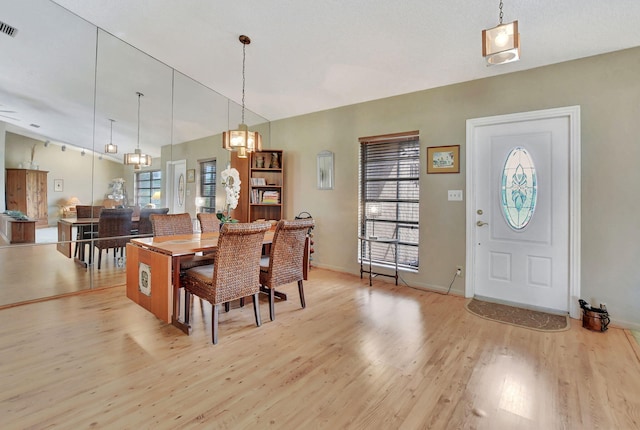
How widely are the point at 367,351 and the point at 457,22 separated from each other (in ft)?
9.28

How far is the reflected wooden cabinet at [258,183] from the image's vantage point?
16.5ft

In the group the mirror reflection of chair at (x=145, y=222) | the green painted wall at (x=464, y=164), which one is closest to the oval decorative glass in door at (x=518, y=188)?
the green painted wall at (x=464, y=164)

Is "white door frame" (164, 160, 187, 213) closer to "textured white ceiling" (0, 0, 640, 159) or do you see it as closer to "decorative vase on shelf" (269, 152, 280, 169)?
"textured white ceiling" (0, 0, 640, 159)

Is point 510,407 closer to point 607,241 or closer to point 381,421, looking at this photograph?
point 381,421

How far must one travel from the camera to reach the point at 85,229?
352 cm

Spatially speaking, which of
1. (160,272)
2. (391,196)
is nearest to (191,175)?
(160,272)

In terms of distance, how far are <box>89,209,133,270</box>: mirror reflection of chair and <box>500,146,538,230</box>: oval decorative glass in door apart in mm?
4629

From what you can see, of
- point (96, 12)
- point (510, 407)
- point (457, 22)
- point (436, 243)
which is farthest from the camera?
point (436, 243)

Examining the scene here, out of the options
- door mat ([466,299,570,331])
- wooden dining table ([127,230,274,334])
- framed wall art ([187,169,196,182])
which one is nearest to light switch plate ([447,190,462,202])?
door mat ([466,299,570,331])

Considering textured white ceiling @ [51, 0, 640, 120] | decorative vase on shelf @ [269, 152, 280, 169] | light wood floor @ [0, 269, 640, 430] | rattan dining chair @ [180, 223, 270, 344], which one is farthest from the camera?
decorative vase on shelf @ [269, 152, 280, 169]

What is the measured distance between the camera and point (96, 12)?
3.06 meters

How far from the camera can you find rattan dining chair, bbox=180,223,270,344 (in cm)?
223

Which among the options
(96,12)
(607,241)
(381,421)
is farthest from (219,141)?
(607,241)

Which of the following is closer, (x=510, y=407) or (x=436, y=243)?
(x=510, y=407)
